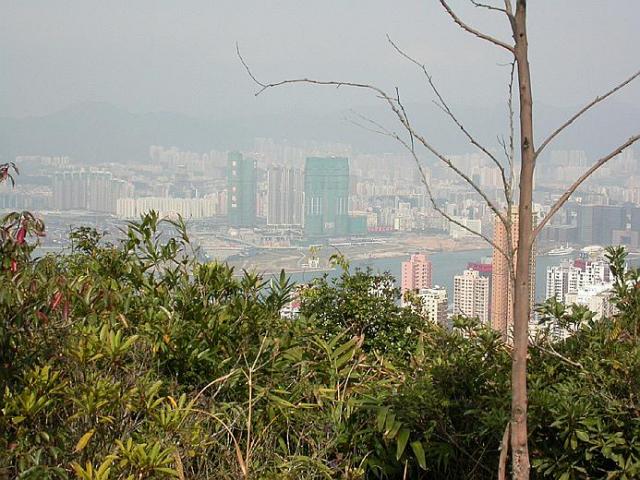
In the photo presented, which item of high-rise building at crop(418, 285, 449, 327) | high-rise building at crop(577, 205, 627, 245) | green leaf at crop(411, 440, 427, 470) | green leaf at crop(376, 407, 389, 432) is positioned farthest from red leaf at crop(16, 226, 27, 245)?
high-rise building at crop(577, 205, 627, 245)

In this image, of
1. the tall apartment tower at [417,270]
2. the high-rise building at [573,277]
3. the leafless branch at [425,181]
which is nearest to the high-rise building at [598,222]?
the tall apartment tower at [417,270]

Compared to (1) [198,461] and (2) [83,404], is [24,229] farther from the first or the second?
(1) [198,461]

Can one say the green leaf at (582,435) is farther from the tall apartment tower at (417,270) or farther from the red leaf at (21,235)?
the tall apartment tower at (417,270)

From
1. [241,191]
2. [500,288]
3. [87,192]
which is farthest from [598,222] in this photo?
[241,191]

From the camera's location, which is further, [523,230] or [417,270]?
[417,270]

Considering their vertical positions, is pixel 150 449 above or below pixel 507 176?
below

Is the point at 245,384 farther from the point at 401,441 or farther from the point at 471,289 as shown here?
the point at 471,289

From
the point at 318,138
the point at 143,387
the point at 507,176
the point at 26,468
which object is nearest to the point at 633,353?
the point at 507,176
